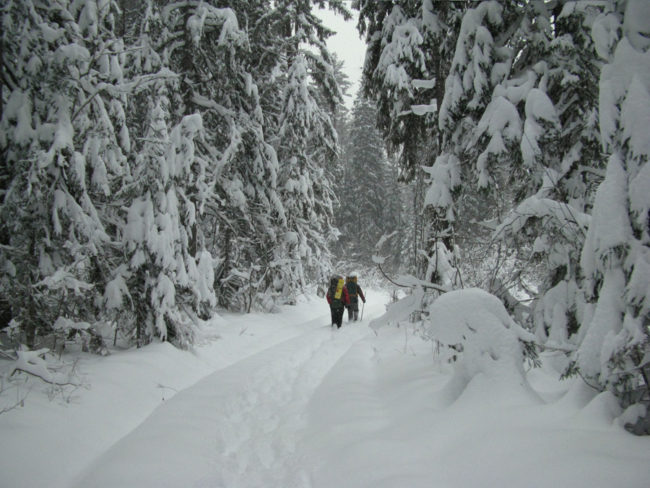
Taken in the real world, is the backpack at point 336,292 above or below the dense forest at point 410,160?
below

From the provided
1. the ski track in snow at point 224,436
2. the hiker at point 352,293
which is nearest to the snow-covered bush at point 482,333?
the ski track in snow at point 224,436

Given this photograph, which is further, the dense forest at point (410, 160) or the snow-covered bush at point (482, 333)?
the snow-covered bush at point (482, 333)

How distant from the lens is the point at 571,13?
5281 millimetres

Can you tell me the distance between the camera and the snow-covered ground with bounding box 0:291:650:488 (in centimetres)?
259

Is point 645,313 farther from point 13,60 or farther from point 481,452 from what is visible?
point 13,60

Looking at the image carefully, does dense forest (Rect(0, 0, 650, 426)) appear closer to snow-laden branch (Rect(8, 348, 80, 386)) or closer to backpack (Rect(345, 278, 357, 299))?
snow-laden branch (Rect(8, 348, 80, 386))

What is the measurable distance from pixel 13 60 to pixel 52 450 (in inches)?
241

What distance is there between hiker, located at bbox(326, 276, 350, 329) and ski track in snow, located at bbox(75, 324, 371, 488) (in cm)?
535

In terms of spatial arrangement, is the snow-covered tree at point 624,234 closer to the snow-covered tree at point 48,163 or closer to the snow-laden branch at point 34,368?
the snow-laden branch at point 34,368

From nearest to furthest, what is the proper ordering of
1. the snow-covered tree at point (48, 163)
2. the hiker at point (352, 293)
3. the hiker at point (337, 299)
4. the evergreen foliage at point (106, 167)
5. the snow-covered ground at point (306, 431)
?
the snow-covered ground at point (306, 431) → the snow-covered tree at point (48, 163) → the evergreen foliage at point (106, 167) → the hiker at point (337, 299) → the hiker at point (352, 293)

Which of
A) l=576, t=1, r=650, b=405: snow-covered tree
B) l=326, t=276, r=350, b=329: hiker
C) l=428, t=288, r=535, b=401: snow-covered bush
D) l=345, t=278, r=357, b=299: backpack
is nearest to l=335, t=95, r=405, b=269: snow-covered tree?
l=345, t=278, r=357, b=299: backpack

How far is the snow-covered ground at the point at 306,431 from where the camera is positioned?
2.59 meters

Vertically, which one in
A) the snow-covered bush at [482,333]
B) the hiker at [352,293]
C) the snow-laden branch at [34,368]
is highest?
the snow-covered bush at [482,333]

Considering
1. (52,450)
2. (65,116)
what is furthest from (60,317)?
(65,116)
